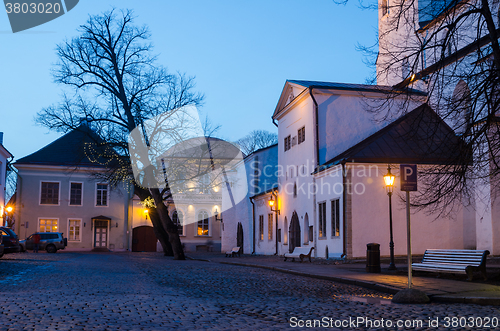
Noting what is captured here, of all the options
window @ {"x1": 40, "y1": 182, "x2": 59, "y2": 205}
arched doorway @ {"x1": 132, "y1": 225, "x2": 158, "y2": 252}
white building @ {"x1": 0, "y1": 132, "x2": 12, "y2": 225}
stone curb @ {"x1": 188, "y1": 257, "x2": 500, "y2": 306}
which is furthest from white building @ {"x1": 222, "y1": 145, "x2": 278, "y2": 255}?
stone curb @ {"x1": 188, "y1": 257, "x2": 500, "y2": 306}

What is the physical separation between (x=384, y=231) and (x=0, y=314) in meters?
19.2

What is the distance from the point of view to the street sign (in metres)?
10.3

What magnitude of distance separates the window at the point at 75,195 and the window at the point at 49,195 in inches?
50.2

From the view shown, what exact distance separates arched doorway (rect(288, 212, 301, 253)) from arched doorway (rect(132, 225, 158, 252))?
22.6 m

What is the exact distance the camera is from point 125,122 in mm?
30094

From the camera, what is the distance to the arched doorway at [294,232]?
31000 millimetres

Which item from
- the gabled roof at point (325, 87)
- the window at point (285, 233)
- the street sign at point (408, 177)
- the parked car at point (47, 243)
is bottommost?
the parked car at point (47, 243)

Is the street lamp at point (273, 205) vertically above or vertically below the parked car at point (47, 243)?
above

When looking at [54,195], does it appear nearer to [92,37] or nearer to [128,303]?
[92,37]

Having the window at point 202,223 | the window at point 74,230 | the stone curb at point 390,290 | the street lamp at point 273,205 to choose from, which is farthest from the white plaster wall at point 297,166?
the window at point 74,230

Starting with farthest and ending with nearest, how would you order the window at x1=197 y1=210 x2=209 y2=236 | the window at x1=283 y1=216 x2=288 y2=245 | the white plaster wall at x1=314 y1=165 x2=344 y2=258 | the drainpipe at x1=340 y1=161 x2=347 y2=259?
the window at x1=197 y1=210 x2=209 y2=236, the window at x1=283 y1=216 x2=288 y2=245, the white plaster wall at x1=314 y1=165 x2=344 y2=258, the drainpipe at x1=340 y1=161 x2=347 y2=259

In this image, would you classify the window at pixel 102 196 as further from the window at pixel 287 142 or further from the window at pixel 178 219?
the window at pixel 287 142

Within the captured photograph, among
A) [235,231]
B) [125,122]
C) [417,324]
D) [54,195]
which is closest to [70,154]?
[54,195]

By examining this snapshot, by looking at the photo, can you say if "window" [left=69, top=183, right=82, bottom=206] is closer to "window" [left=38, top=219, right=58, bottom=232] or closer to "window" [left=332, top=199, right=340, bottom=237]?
"window" [left=38, top=219, right=58, bottom=232]
